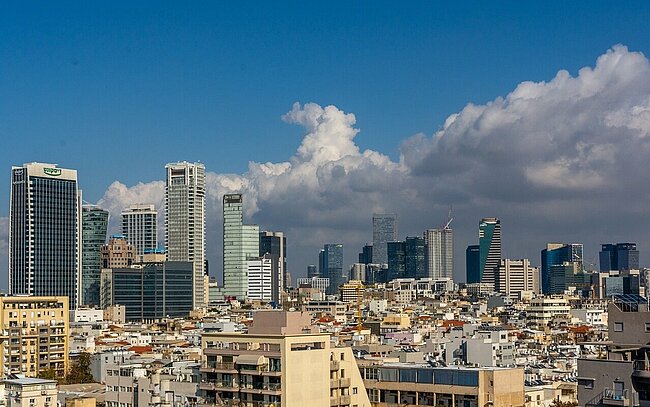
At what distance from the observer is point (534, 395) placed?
5797 centimetres

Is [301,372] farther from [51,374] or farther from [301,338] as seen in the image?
[51,374]

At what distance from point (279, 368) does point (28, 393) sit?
12.9 metres

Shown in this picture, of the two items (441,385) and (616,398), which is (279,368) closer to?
(441,385)

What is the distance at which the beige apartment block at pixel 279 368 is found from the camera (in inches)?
1816

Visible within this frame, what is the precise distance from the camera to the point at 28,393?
5122 cm

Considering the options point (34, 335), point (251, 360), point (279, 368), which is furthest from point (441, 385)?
point (34, 335)

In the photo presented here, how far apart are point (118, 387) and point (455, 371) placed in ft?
64.8

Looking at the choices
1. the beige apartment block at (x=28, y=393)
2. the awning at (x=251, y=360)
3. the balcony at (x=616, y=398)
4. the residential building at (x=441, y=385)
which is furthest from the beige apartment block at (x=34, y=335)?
the balcony at (x=616, y=398)

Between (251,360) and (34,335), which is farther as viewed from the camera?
(34,335)

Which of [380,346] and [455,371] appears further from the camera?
[380,346]

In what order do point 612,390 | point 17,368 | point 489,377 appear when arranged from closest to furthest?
point 612,390 → point 489,377 → point 17,368

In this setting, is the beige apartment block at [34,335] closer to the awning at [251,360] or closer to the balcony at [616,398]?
the awning at [251,360]

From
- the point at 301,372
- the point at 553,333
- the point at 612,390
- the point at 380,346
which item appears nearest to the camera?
the point at 612,390

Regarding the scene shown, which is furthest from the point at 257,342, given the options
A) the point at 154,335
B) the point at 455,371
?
the point at 154,335
